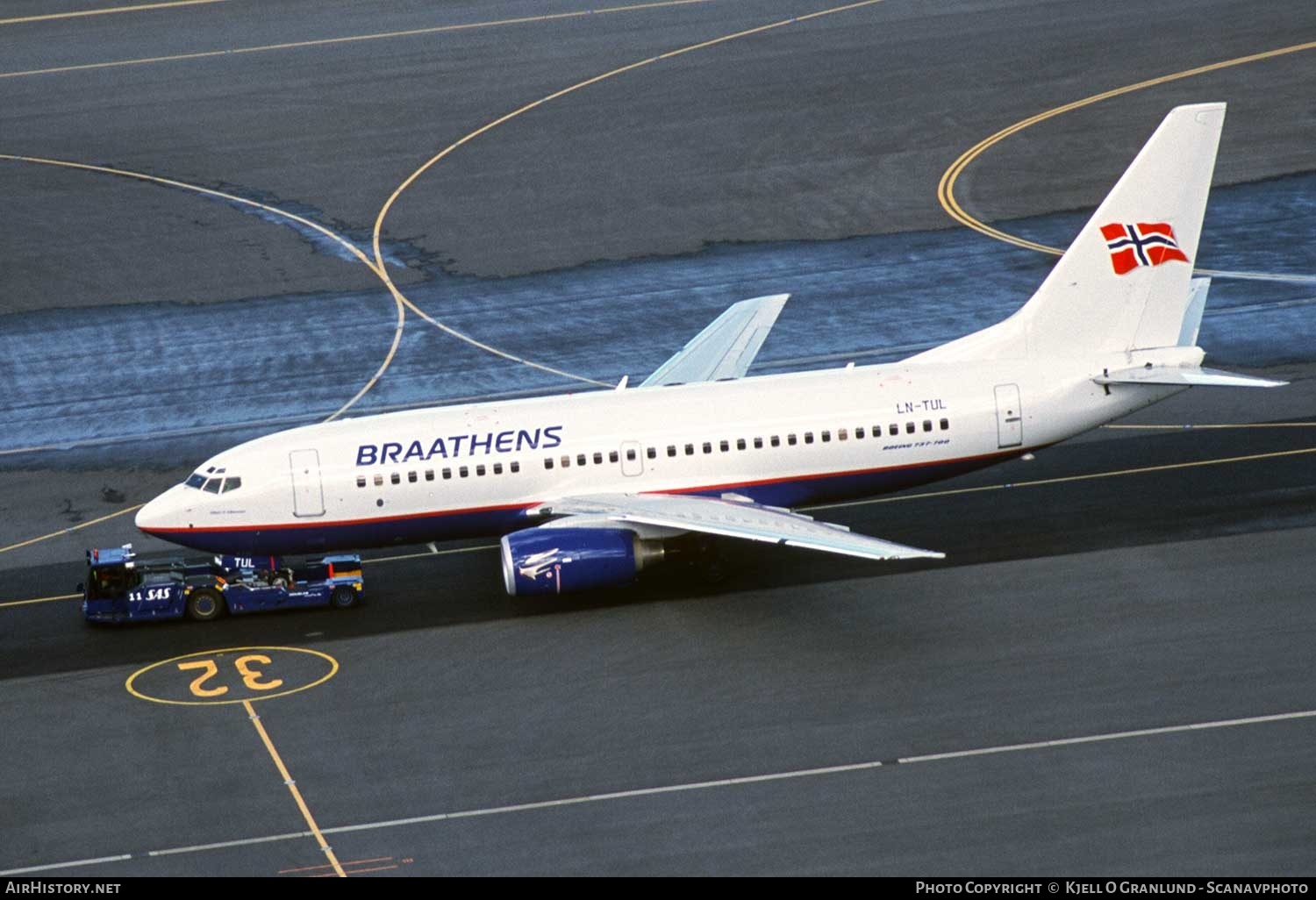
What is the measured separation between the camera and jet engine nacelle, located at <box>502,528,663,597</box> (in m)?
39.2

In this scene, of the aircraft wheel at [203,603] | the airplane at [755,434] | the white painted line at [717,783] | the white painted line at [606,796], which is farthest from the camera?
the airplane at [755,434]

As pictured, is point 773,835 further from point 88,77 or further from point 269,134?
point 88,77

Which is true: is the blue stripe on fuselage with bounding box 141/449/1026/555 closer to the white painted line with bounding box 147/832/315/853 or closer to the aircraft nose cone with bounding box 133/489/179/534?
the aircraft nose cone with bounding box 133/489/179/534

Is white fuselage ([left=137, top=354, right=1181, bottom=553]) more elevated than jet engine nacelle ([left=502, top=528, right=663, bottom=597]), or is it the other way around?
white fuselage ([left=137, top=354, right=1181, bottom=553])

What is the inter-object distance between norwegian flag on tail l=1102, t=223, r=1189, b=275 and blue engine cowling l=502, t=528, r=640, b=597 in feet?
45.5

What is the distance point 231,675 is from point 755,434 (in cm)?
1325

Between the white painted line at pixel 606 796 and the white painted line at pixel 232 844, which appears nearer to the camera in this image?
the white painted line at pixel 232 844

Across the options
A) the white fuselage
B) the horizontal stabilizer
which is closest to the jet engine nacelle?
the white fuselage

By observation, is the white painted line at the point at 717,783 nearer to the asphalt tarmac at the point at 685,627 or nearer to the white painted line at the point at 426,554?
the asphalt tarmac at the point at 685,627

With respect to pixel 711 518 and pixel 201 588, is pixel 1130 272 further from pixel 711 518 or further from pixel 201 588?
pixel 201 588

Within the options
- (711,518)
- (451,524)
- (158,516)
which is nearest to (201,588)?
(158,516)

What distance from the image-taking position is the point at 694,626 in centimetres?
3897

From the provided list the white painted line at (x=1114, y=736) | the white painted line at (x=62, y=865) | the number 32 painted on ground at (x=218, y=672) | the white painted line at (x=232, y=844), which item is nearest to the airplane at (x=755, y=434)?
the number 32 painted on ground at (x=218, y=672)

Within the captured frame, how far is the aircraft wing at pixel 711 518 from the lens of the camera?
37.3 metres
